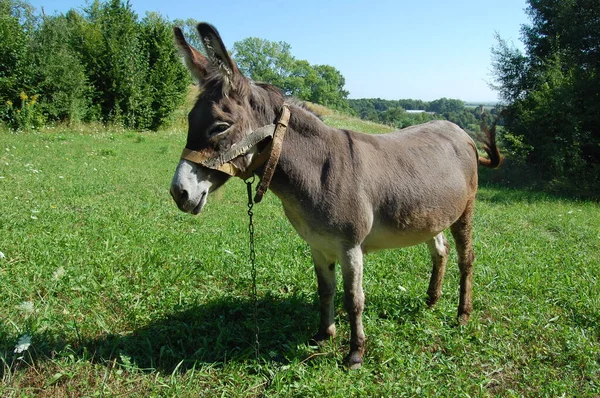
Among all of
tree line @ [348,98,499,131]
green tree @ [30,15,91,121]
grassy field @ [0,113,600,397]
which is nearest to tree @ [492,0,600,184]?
grassy field @ [0,113,600,397]

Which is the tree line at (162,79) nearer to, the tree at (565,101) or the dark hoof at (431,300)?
the tree at (565,101)

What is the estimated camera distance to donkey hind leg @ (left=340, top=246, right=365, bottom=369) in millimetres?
2896

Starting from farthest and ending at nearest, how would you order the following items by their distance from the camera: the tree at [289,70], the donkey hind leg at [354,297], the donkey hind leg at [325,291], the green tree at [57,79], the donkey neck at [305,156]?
the tree at [289,70] → the green tree at [57,79] → the donkey hind leg at [325,291] → the donkey hind leg at [354,297] → the donkey neck at [305,156]

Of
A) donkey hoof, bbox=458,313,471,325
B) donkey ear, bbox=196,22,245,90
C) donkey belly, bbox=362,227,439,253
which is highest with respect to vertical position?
donkey ear, bbox=196,22,245,90

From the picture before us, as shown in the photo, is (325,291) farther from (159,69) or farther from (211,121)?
(159,69)

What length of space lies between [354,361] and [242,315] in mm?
1145

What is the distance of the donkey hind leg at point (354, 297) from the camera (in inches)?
114

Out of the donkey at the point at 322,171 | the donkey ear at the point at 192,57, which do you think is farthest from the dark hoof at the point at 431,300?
the donkey ear at the point at 192,57

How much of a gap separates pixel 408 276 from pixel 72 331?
3438mm

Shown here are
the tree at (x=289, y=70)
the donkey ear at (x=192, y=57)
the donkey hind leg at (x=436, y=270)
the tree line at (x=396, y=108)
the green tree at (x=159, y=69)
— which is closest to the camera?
the donkey ear at (x=192, y=57)

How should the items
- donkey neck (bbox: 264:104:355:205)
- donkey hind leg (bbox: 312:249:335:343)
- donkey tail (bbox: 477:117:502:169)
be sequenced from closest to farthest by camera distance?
donkey neck (bbox: 264:104:355:205) < donkey hind leg (bbox: 312:249:335:343) < donkey tail (bbox: 477:117:502:169)

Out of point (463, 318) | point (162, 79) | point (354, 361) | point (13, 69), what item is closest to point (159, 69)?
point (162, 79)

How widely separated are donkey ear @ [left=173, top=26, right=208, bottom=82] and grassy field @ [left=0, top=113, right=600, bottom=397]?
930 millimetres

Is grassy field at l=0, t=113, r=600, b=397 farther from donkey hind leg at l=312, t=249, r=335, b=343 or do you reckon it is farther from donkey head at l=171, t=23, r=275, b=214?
donkey head at l=171, t=23, r=275, b=214
